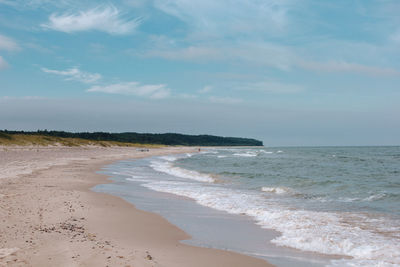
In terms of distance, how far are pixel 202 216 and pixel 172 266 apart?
4646 millimetres

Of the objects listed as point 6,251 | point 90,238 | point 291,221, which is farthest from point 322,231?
point 6,251

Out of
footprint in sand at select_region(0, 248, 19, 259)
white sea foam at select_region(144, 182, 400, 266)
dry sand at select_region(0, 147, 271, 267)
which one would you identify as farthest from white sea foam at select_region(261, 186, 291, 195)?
footprint in sand at select_region(0, 248, 19, 259)

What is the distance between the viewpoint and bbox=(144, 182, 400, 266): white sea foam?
6723 mm

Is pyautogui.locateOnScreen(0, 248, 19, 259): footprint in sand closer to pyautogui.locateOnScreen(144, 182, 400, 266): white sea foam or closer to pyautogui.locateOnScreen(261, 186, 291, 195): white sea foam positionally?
pyautogui.locateOnScreen(144, 182, 400, 266): white sea foam

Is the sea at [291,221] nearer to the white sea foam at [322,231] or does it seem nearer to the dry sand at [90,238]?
the white sea foam at [322,231]

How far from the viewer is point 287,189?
16.9 m

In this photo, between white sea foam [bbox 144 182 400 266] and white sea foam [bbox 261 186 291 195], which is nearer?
white sea foam [bbox 144 182 400 266]

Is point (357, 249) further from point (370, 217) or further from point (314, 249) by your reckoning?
point (370, 217)

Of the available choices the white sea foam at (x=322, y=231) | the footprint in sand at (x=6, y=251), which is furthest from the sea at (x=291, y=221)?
the footprint in sand at (x=6, y=251)

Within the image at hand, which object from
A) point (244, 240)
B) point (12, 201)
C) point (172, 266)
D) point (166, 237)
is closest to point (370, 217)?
point (244, 240)

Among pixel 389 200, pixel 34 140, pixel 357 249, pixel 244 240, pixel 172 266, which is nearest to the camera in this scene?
pixel 172 266

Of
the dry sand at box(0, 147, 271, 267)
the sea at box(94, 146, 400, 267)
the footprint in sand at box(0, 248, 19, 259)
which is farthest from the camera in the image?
the sea at box(94, 146, 400, 267)

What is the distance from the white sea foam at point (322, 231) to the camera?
672 cm

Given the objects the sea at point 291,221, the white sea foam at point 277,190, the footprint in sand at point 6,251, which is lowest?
the white sea foam at point 277,190
